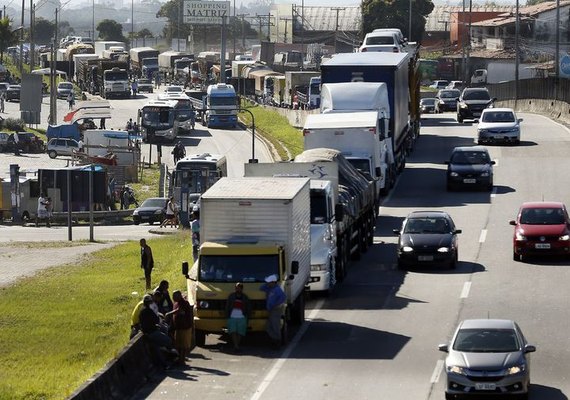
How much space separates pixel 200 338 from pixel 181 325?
6.05 ft

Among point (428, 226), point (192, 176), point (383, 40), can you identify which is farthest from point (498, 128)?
point (428, 226)

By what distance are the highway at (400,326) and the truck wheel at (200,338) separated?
10.9 inches

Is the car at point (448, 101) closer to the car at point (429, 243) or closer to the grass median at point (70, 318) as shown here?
the grass median at point (70, 318)

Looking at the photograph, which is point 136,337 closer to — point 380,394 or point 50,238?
point 380,394

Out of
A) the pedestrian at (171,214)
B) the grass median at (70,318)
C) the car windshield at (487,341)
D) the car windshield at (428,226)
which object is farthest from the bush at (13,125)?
the car windshield at (487,341)

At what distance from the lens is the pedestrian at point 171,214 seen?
188 ft

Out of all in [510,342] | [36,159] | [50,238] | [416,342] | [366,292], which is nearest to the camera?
[510,342]

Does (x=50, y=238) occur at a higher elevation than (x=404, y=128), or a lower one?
lower

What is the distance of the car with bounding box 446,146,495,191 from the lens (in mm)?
51906

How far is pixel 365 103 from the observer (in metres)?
50.9

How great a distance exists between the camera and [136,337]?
25.0 metres

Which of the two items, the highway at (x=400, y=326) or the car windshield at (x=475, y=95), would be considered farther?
the car windshield at (x=475, y=95)

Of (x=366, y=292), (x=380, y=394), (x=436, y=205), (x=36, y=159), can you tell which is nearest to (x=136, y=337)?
(x=380, y=394)

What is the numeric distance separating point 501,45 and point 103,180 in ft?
351
